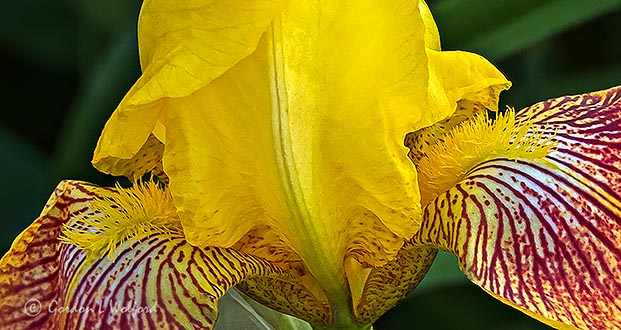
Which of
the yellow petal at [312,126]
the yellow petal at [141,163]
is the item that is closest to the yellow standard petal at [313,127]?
the yellow petal at [312,126]

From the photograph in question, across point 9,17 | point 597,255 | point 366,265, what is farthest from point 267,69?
point 9,17

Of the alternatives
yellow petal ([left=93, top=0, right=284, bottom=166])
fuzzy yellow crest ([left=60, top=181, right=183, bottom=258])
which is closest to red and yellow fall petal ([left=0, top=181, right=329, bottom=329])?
fuzzy yellow crest ([left=60, top=181, right=183, bottom=258])

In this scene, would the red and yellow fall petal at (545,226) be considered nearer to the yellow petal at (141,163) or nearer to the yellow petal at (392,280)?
the yellow petal at (392,280)

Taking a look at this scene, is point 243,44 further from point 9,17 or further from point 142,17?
point 9,17

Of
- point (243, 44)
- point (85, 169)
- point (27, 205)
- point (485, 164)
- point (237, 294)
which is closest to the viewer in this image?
point (243, 44)

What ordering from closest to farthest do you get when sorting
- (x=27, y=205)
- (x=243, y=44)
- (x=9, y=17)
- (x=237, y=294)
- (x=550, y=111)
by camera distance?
1. (x=243, y=44)
2. (x=550, y=111)
3. (x=237, y=294)
4. (x=27, y=205)
5. (x=9, y=17)

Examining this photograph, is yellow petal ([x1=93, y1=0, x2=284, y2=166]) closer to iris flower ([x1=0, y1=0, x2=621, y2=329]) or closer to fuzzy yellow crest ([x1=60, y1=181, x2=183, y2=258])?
iris flower ([x1=0, y1=0, x2=621, y2=329])
